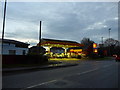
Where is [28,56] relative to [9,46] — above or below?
below

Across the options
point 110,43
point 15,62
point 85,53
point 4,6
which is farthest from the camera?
point 110,43

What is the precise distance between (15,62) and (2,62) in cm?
212

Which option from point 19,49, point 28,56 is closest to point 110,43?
point 19,49

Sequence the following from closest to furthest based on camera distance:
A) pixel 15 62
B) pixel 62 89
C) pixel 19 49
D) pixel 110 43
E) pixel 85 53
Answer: pixel 62 89 → pixel 15 62 → pixel 19 49 → pixel 85 53 → pixel 110 43

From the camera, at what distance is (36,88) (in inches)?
265

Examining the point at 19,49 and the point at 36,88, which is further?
the point at 19,49

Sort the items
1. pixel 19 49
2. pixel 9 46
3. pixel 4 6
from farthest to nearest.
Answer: pixel 19 49 → pixel 9 46 → pixel 4 6

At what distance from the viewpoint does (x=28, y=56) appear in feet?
72.1

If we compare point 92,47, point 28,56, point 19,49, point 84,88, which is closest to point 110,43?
point 92,47

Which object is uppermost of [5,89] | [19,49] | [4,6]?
[4,6]

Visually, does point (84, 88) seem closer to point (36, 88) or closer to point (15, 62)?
point (36, 88)

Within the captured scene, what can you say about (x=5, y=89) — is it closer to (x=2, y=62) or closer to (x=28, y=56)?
(x=2, y=62)

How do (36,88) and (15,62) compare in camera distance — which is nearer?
(36,88)

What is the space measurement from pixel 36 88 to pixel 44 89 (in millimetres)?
471
